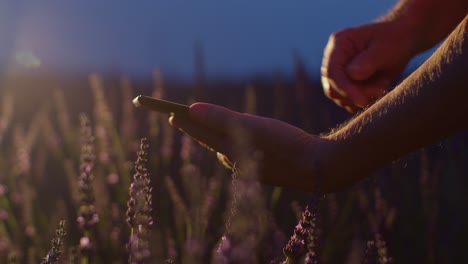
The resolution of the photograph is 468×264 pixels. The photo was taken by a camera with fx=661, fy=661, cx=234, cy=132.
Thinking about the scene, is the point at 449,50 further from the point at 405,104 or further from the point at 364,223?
the point at 364,223

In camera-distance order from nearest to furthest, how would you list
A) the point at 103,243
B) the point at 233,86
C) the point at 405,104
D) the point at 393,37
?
the point at 405,104
the point at 103,243
the point at 393,37
the point at 233,86

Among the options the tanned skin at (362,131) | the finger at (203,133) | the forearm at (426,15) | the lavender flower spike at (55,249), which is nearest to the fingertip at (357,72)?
the forearm at (426,15)

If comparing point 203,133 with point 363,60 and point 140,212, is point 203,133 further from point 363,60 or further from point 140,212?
point 363,60

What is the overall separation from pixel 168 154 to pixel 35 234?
0.72 meters


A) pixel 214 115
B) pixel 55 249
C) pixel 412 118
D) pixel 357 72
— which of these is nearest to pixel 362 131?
pixel 412 118

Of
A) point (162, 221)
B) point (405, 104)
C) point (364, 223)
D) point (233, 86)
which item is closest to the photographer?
point (405, 104)

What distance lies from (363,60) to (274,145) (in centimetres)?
98

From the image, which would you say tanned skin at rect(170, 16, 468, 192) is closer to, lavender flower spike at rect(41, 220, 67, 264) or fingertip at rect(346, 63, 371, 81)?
lavender flower spike at rect(41, 220, 67, 264)

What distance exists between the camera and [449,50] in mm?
1430

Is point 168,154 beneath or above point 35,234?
above

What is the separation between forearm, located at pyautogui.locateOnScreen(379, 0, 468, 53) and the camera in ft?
8.31

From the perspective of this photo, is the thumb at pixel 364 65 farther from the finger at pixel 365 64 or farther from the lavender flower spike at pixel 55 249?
the lavender flower spike at pixel 55 249

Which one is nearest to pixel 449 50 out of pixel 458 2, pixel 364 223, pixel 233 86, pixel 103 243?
pixel 458 2

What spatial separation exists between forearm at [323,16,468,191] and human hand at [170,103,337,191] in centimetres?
4
